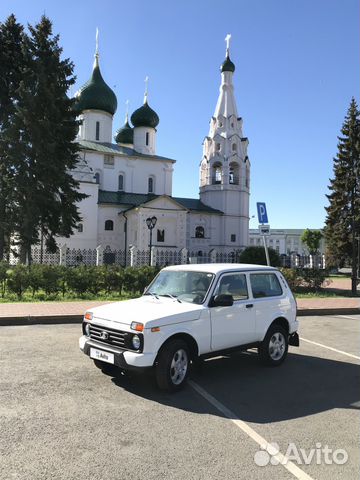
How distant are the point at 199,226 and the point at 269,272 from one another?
141ft

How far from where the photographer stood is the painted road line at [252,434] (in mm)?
3457

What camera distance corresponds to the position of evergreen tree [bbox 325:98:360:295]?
39.0 meters

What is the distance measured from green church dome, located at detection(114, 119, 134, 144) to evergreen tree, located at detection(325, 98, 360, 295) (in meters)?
27.4

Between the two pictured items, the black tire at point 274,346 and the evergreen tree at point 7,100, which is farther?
the evergreen tree at point 7,100

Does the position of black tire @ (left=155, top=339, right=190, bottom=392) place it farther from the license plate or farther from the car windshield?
the car windshield

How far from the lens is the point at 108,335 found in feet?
18.0

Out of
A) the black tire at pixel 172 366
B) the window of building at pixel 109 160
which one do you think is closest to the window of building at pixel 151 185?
the window of building at pixel 109 160

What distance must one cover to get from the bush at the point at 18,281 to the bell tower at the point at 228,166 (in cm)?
3701

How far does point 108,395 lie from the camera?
5.16 meters

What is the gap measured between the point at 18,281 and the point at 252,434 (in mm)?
11943

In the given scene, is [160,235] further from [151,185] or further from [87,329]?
[87,329]

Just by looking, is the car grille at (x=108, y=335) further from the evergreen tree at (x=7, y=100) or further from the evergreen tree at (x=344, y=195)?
the evergreen tree at (x=344, y=195)

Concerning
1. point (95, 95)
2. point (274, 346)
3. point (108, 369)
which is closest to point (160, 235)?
point (95, 95)

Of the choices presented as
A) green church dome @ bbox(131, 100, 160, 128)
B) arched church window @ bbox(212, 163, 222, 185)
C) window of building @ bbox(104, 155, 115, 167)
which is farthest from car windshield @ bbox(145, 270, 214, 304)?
green church dome @ bbox(131, 100, 160, 128)
